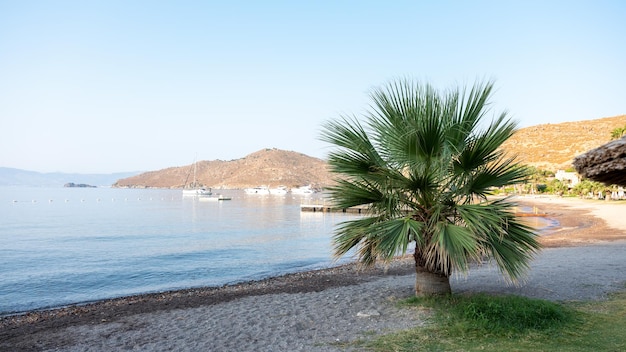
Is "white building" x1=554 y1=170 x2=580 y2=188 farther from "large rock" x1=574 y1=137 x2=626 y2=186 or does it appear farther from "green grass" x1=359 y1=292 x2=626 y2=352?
"large rock" x1=574 y1=137 x2=626 y2=186

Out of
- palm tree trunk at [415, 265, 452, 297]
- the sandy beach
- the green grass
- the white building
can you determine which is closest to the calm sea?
the sandy beach

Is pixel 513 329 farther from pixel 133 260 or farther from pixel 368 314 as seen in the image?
pixel 133 260

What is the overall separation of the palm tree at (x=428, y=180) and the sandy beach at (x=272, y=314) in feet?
2.88

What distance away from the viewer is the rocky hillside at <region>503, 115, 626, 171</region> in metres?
A: 116

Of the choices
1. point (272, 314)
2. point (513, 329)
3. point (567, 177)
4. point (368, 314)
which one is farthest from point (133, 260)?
point (567, 177)

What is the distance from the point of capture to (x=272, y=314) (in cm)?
990

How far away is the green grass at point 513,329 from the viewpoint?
6570 millimetres

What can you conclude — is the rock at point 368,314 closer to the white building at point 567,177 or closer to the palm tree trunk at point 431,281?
the palm tree trunk at point 431,281

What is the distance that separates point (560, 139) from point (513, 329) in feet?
483

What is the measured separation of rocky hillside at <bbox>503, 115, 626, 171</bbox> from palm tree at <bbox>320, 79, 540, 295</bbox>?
110812 mm

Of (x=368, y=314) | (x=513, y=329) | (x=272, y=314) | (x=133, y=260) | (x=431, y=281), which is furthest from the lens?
(x=133, y=260)

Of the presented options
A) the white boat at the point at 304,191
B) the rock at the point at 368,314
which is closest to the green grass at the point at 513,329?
the rock at the point at 368,314

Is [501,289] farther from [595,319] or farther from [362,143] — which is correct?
[362,143]

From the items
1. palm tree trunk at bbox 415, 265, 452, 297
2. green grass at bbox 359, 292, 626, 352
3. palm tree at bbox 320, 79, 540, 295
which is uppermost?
palm tree at bbox 320, 79, 540, 295
